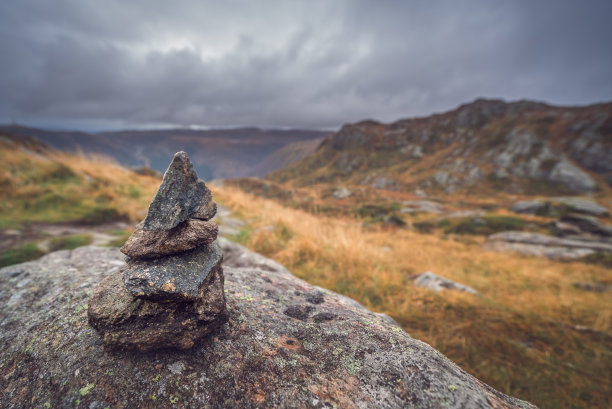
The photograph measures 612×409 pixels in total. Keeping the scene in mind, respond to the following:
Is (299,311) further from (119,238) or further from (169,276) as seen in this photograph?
(119,238)

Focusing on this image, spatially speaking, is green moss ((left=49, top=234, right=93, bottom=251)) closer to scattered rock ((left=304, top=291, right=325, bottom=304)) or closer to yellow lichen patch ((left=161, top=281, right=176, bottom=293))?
yellow lichen patch ((left=161, top=281, right=176, bottom=293))

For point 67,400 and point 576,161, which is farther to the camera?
point 576,161

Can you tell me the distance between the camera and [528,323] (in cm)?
459

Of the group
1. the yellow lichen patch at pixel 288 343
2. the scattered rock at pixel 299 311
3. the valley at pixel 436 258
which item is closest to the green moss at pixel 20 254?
the valley at pixel 436 258

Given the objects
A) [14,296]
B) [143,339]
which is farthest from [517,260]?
[14,296]

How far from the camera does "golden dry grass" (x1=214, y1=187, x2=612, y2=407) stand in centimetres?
332

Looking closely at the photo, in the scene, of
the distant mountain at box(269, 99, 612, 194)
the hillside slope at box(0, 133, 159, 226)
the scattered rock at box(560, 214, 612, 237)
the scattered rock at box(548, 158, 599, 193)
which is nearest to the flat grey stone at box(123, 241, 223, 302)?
the hillside slope at box(0, 133, 159, 226)

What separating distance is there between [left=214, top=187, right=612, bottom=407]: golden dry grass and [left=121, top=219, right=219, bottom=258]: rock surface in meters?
3.76

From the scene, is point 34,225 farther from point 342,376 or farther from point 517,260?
point 517,260

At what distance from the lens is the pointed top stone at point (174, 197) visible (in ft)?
6.40

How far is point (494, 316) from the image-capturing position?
4680 mm

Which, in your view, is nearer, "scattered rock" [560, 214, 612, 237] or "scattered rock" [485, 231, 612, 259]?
"scattered rock" [485, 231, 612, 259]

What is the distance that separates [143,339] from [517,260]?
17.0m

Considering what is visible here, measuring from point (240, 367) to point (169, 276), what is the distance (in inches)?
33.6
